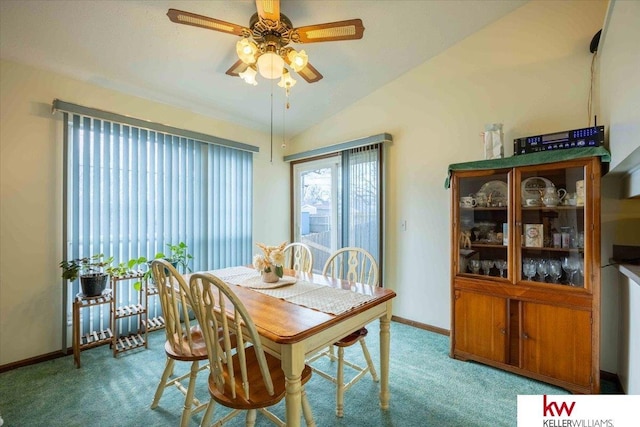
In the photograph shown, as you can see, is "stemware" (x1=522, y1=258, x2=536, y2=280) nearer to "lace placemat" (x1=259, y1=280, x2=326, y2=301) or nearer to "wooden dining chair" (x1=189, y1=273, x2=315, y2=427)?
"lace placemat" (x1=259, y1=280, x2=326, y2=301)

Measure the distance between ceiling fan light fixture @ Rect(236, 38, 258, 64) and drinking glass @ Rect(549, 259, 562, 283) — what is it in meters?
2.55

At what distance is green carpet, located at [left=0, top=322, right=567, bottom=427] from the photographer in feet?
5.50

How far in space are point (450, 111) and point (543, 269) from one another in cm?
160

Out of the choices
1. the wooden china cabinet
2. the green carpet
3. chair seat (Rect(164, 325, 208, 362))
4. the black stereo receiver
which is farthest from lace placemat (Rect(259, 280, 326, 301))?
the black stereo receiver

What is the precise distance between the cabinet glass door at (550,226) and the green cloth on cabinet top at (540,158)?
0.29ft

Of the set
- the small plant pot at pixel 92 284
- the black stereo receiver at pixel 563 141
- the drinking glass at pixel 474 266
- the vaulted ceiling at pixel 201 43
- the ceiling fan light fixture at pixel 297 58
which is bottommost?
the small plant pot at pixel 92 284

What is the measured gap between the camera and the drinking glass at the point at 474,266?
2.36 metres

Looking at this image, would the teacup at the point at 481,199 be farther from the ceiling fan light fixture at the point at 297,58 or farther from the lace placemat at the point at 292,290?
the ceiling fan light fixture at the point at 297,58

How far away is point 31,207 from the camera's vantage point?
2260 mm

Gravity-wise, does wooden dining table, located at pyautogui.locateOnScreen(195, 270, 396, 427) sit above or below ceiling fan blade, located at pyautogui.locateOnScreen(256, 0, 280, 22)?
below

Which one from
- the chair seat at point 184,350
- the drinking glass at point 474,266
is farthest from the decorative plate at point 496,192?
the chair seat at point 184,350

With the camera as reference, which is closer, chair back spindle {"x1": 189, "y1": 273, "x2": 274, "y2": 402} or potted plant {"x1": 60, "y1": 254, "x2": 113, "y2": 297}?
chair back spindle {"x1": 189, "y1": 273, "x2": 274, "y2": 402}

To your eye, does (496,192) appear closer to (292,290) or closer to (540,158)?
(540,158)

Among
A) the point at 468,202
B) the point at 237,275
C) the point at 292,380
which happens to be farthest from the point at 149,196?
the point at 468,202
